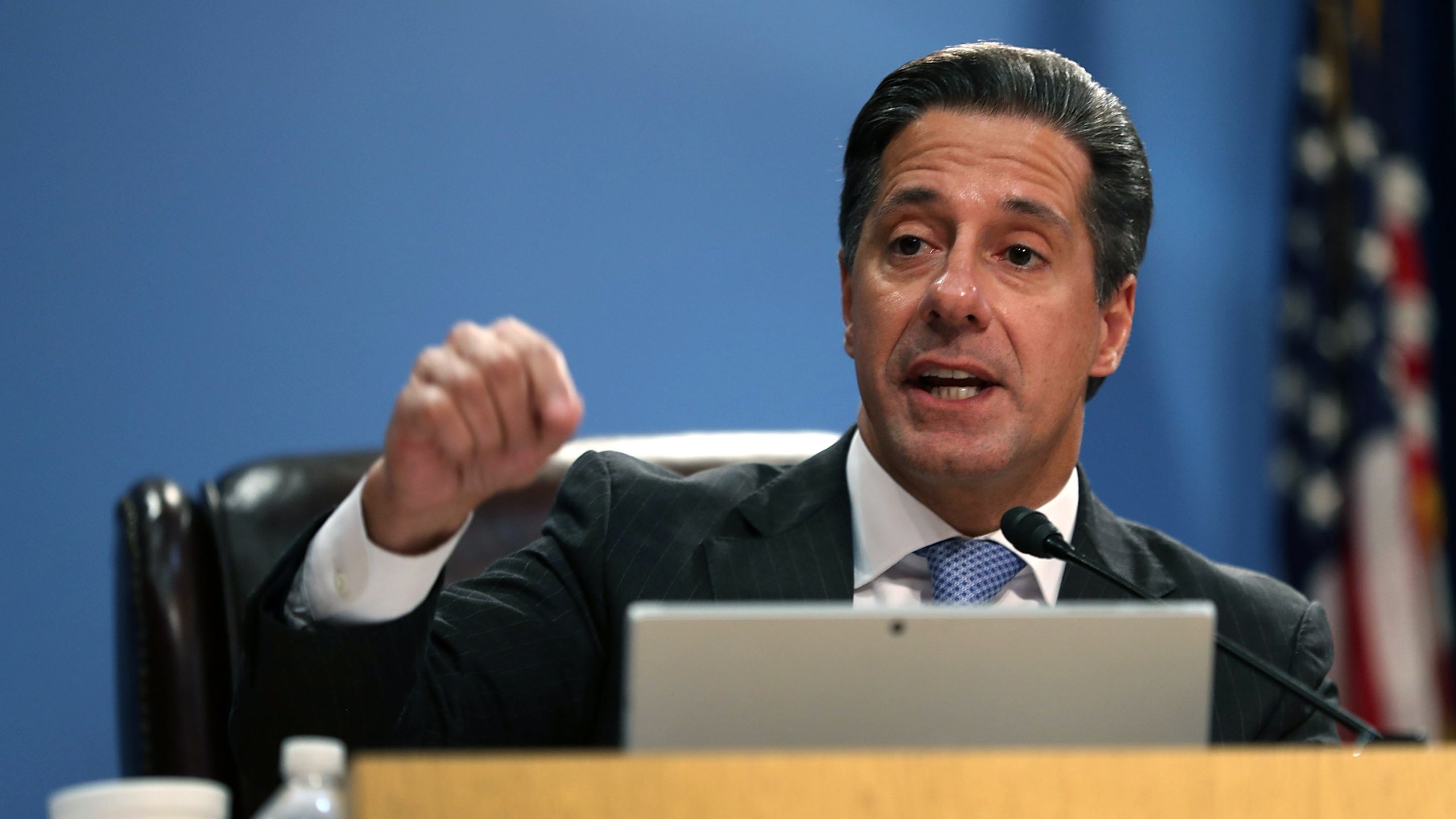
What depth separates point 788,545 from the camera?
1717 millimetres

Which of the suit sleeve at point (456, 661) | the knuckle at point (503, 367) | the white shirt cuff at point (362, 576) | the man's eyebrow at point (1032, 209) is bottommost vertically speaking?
the suit sleeve at point (456, 661)

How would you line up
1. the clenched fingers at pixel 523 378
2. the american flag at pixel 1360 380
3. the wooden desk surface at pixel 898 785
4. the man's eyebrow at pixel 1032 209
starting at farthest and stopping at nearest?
the american flag at pixel 1360 380 → the man's eyebrow at pixel 1032 209 → the clenched fingers at pixel 523 378 → the wooden desk surface at pixel 898 785

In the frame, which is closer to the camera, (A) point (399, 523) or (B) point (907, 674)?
(B) point (907, 674)

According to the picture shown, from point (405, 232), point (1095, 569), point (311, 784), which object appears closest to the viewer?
point (311, 784)

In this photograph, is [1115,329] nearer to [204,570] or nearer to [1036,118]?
[1036,118]

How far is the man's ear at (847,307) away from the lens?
1880 mm

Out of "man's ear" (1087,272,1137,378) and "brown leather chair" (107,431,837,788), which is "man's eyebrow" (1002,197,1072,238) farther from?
"brown leather chair" (107,431,837,788)

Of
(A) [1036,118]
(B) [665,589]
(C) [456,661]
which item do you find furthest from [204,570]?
(A) [1036,118]

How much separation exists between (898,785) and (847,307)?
1.25 metres

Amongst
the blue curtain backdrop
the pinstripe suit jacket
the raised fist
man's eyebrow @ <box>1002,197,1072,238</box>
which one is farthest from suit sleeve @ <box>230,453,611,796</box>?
the blue curtain backdrop

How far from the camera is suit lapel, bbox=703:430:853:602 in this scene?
1673mm

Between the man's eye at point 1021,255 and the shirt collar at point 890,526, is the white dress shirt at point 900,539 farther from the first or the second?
the man's eye at point 1021,255

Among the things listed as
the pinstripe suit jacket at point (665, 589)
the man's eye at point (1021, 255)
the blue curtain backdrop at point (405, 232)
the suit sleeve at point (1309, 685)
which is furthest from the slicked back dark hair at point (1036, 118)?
the blue curtain backdrop at point (405, 232)

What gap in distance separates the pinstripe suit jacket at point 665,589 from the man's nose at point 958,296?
0.80 feet
